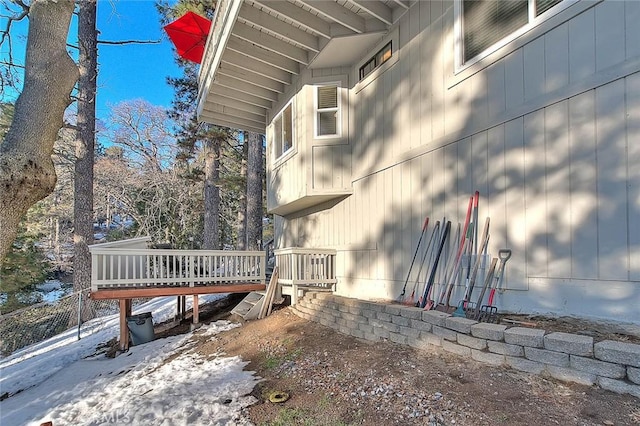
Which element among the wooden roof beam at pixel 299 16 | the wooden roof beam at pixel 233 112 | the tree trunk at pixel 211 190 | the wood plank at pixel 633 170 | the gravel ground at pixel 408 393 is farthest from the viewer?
the tree trunk at pixel 211 190

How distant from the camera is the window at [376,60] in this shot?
5.79 m

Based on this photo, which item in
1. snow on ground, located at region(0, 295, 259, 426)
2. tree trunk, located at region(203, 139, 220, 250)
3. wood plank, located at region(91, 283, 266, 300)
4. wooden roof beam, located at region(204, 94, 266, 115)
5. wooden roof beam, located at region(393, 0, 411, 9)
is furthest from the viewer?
tree trunk, located at region(203, 139, 220, 250)

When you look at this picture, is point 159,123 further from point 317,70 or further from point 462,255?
point 462,255

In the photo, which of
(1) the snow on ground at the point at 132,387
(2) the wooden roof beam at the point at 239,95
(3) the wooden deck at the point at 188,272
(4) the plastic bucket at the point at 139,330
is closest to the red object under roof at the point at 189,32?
(2) the wooden roof beam at the point at 239,95

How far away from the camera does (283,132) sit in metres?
8.08

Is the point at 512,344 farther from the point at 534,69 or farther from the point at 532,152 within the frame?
the point at 534,69

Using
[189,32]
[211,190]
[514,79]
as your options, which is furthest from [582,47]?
[211,190]

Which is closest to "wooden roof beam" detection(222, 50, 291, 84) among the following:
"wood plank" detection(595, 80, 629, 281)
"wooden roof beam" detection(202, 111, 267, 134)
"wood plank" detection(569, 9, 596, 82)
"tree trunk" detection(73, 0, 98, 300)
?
"wooden roof beam" detection(202, 111, 267, 134)

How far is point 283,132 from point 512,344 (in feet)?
21.2

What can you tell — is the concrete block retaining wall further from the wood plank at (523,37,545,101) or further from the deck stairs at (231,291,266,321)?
the deck stairs at (231,291,266,321)

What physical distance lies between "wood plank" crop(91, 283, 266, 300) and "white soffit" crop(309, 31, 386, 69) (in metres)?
4.70

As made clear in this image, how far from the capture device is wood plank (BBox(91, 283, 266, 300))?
628cm

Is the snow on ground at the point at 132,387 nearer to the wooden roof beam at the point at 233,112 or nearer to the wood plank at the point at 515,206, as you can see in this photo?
the wood plank at the point at 515,206

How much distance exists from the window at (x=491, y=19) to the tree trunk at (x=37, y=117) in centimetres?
497
